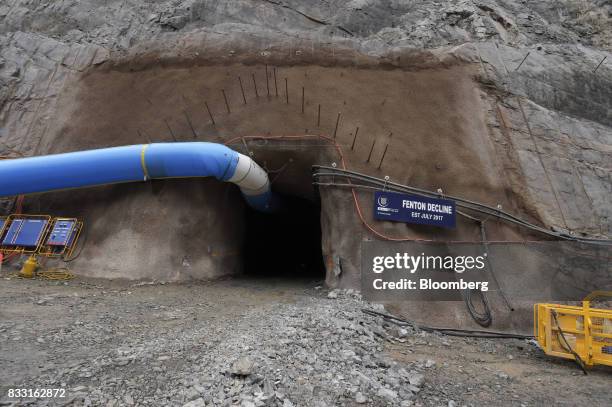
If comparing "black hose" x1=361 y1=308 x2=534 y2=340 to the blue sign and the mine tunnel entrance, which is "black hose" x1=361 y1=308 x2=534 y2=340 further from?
the mine tunnel entrance

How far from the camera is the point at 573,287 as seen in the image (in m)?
8.65

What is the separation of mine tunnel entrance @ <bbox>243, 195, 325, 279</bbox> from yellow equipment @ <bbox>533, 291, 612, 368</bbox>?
745 centimetres

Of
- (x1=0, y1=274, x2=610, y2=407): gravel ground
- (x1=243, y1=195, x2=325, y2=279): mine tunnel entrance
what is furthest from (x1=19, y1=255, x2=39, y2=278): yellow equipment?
(x1=243, y1=195, x2=325, y2=279): mine tunnel entrance

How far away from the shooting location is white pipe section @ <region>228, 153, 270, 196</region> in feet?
29.9

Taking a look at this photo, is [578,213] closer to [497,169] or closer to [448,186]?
[497,169]

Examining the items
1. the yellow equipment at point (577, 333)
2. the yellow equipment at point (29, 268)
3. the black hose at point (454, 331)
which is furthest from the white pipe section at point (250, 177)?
the yellow equipment at point (577, 333)

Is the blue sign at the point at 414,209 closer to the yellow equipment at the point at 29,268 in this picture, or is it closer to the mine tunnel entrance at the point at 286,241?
the mine tunnel entrance at the point at 286,241

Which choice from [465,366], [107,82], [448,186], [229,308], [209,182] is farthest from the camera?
[107,82]

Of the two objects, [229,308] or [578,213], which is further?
[578,213]

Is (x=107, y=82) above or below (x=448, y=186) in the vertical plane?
above

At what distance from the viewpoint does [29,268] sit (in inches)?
366

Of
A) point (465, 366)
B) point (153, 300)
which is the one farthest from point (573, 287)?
point (153, 300)

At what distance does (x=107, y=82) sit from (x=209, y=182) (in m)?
4.77

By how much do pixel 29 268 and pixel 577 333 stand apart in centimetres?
1073
